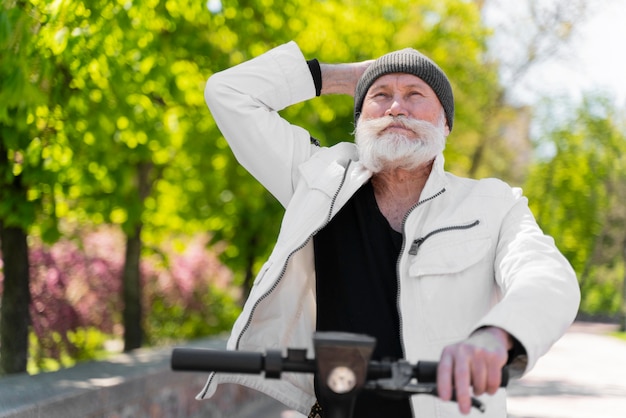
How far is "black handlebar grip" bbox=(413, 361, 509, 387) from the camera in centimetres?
181

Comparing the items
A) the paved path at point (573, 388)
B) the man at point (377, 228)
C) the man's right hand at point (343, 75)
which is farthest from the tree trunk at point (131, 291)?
the man at point (377, 228)

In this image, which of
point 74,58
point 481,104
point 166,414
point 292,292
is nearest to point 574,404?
point 166,414

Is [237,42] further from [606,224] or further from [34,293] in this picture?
[606,224]

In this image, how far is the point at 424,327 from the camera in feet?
8.44

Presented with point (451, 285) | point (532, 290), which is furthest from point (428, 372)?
point (451, 285)

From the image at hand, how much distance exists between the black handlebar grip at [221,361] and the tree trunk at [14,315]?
5.44 meters

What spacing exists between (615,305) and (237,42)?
128 feet

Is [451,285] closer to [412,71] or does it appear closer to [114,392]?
[412,71]

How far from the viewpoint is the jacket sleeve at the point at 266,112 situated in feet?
10.1

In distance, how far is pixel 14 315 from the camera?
6.99m

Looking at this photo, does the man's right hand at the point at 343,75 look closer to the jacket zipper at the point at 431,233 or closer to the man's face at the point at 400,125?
the man's face at the point at 400,125

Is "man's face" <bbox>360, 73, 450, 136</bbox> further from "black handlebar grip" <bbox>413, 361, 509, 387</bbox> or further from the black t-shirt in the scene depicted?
"black handlebar grip" <bbox>413, 361, 509, 387</bbox>

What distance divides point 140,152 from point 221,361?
637 cm

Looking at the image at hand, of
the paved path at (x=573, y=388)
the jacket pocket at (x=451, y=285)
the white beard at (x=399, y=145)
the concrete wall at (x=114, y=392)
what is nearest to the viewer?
the jacket pocket at (x=451, y=285)
